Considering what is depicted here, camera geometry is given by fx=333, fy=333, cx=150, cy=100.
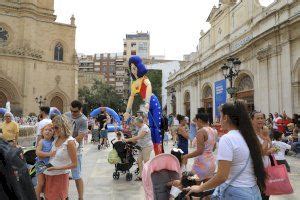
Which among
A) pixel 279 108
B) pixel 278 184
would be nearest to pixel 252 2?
pixel 279 108

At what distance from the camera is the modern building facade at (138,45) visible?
3814 inches

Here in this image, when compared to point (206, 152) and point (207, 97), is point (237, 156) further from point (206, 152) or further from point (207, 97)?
point (207, 97)

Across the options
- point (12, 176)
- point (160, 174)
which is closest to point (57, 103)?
point (160, 174)

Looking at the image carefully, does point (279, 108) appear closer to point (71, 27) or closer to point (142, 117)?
point (142, 117)

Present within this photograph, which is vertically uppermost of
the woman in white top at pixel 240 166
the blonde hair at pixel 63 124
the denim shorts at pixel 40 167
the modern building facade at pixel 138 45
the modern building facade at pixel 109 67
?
the modern building facade at pixel 138 45

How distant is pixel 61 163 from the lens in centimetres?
434

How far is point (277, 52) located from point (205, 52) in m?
13.9

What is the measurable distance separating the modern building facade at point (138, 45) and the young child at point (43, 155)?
92.4 m

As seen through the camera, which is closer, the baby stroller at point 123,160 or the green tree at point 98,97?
the baby stroller at point 123,160

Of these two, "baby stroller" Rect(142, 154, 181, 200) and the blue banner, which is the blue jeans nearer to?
"baby stroller" Rect(142, 154, 181, 200)

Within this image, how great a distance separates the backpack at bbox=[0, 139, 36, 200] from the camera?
1.96m

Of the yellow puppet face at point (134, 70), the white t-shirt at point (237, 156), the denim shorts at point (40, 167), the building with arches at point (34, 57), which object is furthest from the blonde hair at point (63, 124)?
the building with arches at point (34, 57)

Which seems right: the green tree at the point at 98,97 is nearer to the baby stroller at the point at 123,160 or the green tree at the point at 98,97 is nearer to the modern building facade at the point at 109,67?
the modern building facade at the point at 109,67

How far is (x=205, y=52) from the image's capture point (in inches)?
1225
